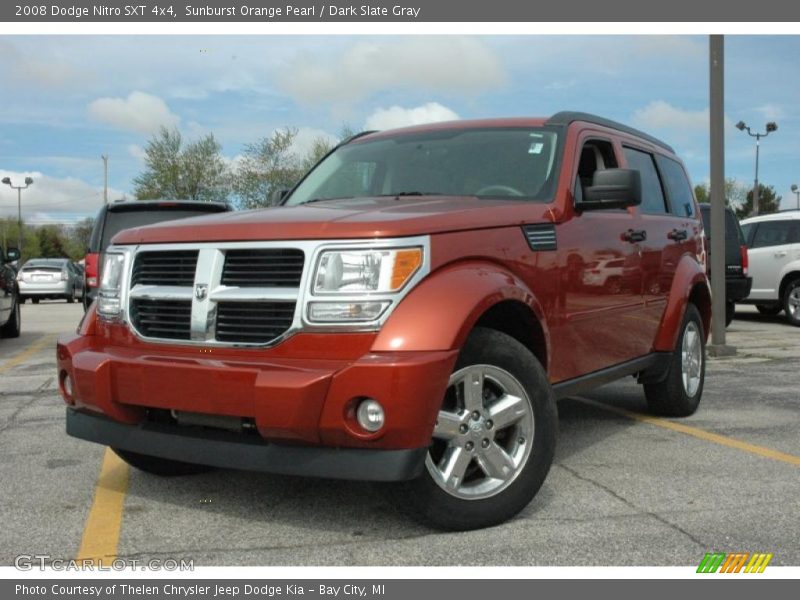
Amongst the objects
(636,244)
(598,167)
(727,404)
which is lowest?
(727,404)

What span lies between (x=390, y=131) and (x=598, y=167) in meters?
1.26

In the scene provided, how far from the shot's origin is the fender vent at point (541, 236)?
159 inches

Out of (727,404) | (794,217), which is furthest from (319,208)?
(794,217)

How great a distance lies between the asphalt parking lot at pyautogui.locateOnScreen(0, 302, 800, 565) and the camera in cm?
334

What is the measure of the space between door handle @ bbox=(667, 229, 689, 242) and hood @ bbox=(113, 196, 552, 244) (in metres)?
1.84

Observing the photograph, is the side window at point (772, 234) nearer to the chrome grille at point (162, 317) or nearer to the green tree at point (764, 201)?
the chrome grille at point (162, 317)

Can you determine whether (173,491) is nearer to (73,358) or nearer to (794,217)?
(73,358)

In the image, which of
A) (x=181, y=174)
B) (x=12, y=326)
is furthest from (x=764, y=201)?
(x=12, y=326)

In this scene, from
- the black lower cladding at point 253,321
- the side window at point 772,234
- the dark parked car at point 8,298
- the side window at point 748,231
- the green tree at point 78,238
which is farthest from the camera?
the green tree at point 78,238

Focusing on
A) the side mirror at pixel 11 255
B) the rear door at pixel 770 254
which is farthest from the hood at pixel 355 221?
the rear door at pixel 770 254

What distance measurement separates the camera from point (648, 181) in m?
5.82

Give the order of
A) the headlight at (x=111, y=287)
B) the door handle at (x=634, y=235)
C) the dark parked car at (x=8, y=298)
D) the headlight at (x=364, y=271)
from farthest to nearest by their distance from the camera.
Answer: the dark parked car at (x=8, y=298) → the door handle at (x=634, y=235) → the headlight at (x=111, y=287) → the headlight at (x=364, y=271)

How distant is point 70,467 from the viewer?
15.6 ft

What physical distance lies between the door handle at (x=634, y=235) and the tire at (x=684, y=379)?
96cm
